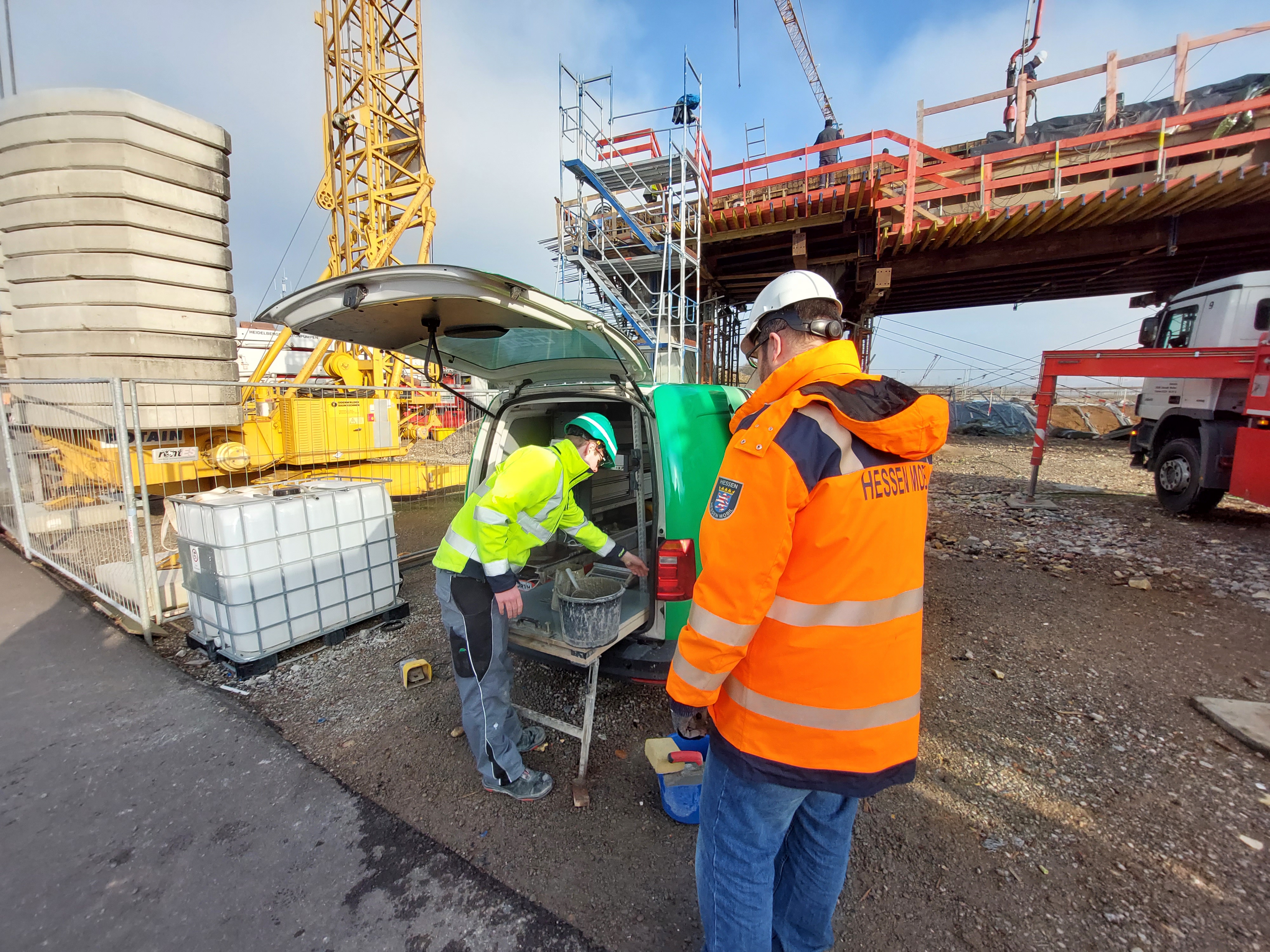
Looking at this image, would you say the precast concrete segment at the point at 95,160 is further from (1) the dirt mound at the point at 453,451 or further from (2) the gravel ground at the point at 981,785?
(2) the gravel ground at the point at 981,785

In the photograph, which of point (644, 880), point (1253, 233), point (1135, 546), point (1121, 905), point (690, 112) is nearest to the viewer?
point (1121, 905)

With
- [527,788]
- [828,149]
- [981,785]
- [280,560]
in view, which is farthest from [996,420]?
[280,560]

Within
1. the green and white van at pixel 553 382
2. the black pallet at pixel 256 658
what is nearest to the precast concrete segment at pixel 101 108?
Result: the green and white van at pixel 553 382

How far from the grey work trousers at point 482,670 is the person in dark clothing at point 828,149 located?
28.6ft

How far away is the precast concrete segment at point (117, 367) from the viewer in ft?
15.9

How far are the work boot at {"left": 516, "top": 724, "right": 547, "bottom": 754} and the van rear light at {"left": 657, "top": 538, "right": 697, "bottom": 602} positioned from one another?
980mm

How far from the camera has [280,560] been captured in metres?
3.21

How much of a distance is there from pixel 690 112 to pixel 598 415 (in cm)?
957

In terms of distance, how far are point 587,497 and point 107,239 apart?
5188 mm

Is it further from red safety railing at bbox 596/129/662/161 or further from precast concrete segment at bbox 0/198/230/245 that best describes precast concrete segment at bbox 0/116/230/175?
red safety railing at bbox 596/129/662/161

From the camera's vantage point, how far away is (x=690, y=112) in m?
9.41

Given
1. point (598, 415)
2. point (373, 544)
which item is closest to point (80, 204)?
Answer: point (373, 544)

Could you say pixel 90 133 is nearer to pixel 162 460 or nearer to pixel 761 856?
pixel 162 460

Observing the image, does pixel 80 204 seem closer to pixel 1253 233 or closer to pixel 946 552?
pixel 946 552
